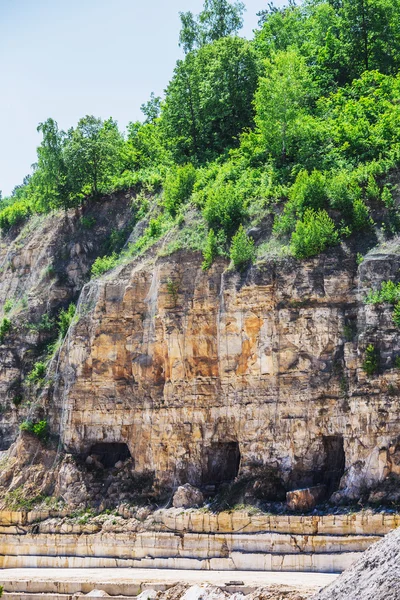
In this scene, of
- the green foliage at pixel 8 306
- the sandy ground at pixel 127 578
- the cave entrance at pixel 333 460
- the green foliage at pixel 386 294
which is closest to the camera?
the sandy ground at pixel 127 578

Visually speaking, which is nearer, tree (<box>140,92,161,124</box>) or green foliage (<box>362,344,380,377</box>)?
green foliage (<box>362,344,380,377</box>)

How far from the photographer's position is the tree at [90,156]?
55625 millimetres

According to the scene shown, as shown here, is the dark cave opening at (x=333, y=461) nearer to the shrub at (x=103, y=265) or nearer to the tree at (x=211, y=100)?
the shrub at (x=103, y=265)

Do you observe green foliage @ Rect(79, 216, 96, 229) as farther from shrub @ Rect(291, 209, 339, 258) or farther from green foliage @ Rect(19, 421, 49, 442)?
shrub @ Rect(291, 209, 339, 258)

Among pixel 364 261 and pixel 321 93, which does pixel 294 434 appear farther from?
pixel 321 93

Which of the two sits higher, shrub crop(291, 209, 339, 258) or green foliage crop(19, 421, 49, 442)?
shrub crop(291, 209, 339, 258)

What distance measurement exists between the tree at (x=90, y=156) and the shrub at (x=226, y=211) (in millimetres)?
13328

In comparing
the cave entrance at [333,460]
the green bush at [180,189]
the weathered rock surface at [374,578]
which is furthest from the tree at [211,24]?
the weathered rock surface at [374,578]

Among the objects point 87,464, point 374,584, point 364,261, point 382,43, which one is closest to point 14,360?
point 87,464

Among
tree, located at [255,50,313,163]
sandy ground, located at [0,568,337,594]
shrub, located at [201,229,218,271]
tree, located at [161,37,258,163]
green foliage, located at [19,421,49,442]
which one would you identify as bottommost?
sandy ground, located at [0,568,337,594]

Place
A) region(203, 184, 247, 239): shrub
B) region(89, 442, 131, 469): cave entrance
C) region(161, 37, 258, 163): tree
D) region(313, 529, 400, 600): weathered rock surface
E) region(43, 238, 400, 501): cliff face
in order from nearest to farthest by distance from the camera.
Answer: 1. region(313, 529, 400, 600): weathered rock surface
2. region(43, 238, 400, 501): cliff face
3. region(203, 184, 247, 239): shrub
4. region(89, 442, 131, 469): cave entrance
5. region(161, 37, 258, 163): tree

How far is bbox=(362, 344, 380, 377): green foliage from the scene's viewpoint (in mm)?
35969

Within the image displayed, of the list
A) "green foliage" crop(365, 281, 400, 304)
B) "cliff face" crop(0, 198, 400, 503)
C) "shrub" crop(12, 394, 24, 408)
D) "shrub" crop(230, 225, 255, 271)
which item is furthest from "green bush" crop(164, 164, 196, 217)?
"green foliage" crop(365, 281, 400, 304)

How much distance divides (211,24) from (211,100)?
35.2 ft
